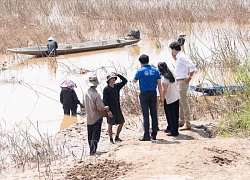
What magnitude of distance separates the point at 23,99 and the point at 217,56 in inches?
216

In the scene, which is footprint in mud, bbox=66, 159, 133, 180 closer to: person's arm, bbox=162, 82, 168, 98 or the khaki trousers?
person's arm, bbox=162, 82, 168, 98

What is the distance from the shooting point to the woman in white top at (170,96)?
823cm

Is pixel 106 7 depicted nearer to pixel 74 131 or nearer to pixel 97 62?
pixel 97 62

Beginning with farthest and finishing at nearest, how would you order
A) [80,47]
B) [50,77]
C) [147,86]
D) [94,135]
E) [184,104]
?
1. [80,47]
2. [50,77]
3. [184,104]
4. [94,135]
5. [147,86]

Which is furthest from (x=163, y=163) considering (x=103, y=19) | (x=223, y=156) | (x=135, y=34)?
(x=103, y=19)

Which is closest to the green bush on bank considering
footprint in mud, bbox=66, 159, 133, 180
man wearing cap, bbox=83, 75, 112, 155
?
Answer: man wearing cap, bbox=83, 75, 112, 155

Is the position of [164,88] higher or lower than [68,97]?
higher

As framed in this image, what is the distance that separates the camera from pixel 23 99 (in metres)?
13.7

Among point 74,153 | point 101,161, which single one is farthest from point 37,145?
point 101,161

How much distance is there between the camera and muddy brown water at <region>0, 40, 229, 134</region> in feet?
39.0

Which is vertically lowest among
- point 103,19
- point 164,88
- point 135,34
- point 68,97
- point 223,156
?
point 223,156

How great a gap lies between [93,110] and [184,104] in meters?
1.74

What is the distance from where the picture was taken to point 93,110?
8.04 m

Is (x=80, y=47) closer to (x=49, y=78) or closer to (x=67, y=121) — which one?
(x=49, y=78)
